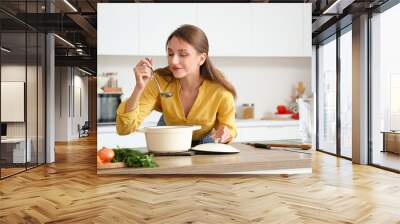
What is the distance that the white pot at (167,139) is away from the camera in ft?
4.69

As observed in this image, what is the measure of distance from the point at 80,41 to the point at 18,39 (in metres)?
4.18

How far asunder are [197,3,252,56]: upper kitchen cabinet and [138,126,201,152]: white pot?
9.02 ft

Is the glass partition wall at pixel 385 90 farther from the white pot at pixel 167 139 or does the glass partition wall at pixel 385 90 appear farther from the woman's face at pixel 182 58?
the white pot at pixel 167 139

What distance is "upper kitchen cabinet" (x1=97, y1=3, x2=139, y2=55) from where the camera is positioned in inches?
166

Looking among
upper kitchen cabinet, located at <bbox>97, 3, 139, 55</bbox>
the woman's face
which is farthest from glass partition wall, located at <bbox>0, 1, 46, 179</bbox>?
the woman's face

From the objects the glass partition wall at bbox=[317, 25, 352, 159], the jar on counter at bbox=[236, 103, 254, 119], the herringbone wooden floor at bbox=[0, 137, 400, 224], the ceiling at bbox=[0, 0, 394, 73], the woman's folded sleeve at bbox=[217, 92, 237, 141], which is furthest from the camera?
the glass partition wall at bbox=[317, 25, 352, 159]

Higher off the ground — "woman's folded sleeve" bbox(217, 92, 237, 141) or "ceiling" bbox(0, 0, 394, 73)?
"ceiling" bbox(0, 0, 394, 73)

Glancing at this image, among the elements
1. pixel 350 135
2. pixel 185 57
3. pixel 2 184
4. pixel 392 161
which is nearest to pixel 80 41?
pixel 2 184

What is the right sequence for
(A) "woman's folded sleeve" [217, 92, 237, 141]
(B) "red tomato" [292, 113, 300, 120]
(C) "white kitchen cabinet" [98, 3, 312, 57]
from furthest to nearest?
(B) "red tomato" [292, 113, 300, 120] → (C) "white kitchen cabinet" [98, 3, 312, 57] → (A) "woman's folded sleeve" [217, 92, 237, 141]

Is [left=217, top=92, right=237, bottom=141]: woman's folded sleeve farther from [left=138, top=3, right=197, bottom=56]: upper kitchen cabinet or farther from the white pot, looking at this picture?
[left=138, top=3, right=197, bottom=56]: upper kitchen cabinet

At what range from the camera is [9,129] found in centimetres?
485

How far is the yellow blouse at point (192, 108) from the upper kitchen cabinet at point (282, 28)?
2352mm

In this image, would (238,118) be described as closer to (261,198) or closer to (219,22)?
(261,198)

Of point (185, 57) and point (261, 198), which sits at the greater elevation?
point (185, 57)
